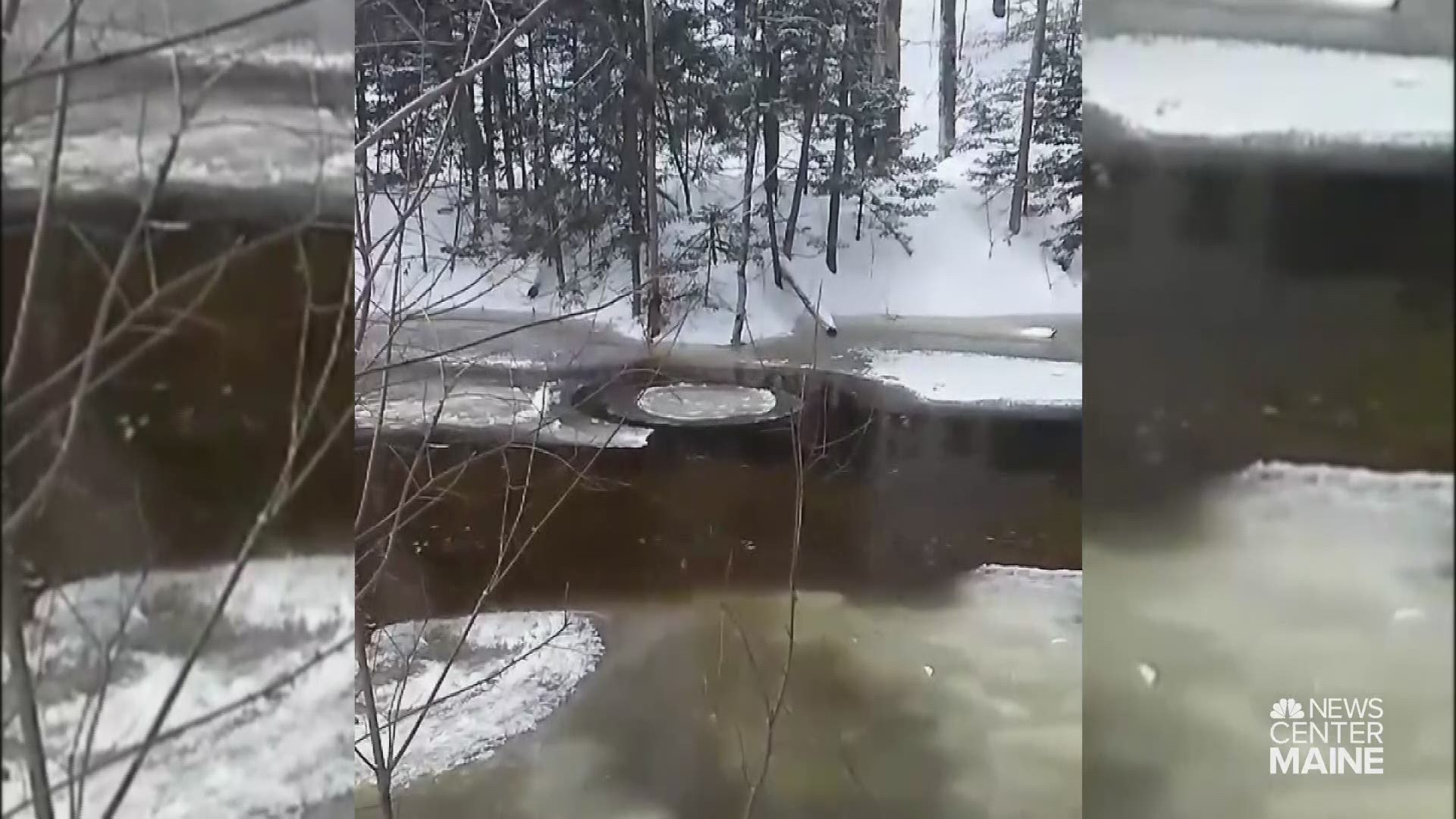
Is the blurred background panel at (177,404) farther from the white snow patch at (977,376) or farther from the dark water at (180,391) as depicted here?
the white snow patch at (977,376)

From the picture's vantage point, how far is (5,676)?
94cm

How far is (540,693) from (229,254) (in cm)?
61

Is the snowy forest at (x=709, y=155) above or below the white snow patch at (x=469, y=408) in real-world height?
above

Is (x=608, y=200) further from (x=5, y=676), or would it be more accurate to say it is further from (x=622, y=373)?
(x=5, y=676)

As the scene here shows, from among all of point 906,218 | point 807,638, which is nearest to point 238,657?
point 807,638

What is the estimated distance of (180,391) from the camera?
111 centimetres

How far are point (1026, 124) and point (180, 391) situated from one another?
996 millimetres

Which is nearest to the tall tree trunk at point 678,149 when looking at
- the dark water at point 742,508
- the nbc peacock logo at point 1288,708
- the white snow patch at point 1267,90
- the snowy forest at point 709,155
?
the snowy forest at point 709,155

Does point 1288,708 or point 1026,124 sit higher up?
point 1026,124

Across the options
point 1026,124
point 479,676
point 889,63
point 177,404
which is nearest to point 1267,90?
point 1026,124

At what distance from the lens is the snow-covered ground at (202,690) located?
1021 millimetres

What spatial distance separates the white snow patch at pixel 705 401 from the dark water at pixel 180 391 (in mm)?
362

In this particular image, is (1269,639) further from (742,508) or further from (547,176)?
(547,176)

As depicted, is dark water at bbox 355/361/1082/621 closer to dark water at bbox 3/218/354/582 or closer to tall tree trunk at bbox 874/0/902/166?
dark water at bbox 3/218/354/582
